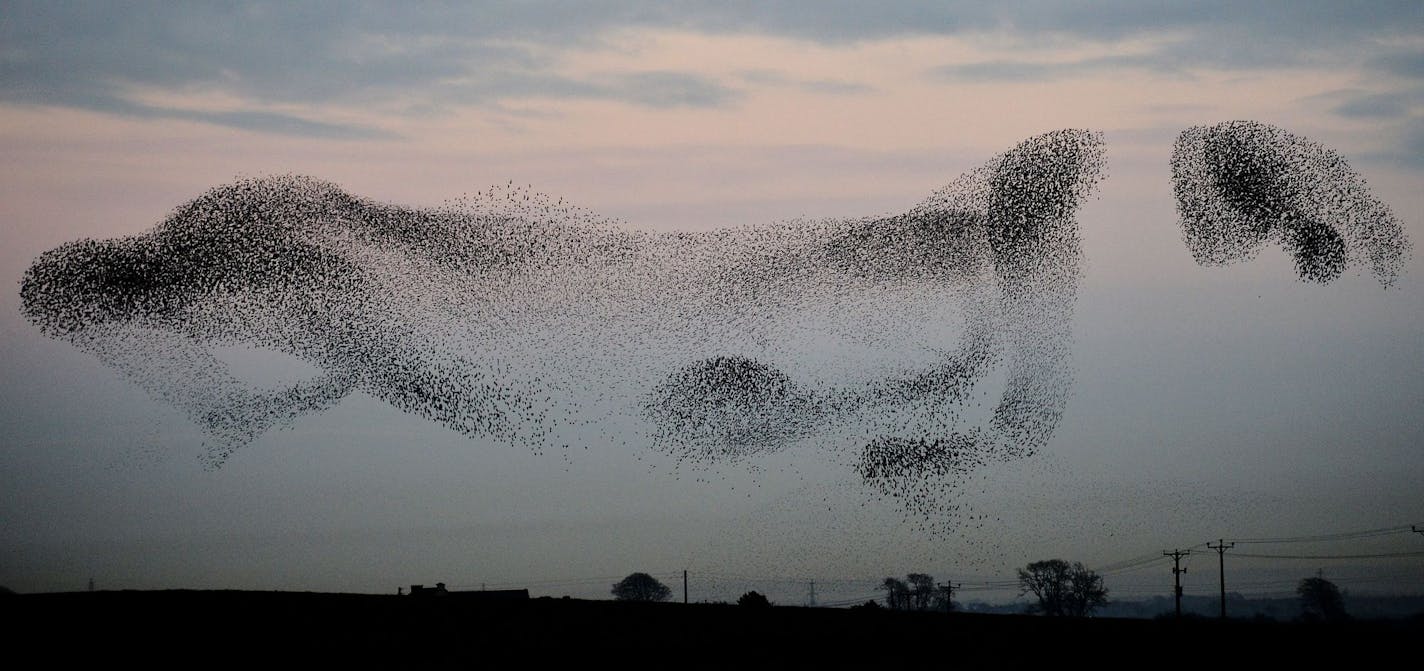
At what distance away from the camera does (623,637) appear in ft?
201

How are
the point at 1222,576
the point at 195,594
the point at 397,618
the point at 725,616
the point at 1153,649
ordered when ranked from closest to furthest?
the point at 1153,649 < the point at 397,618 < the point at 725,616 < the point at 195,594 < the point at 1222,576

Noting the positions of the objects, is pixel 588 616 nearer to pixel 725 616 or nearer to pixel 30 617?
pixel 725 616

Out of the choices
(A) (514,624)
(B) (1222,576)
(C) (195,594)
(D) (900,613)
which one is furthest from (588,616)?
(B) (1222,576)

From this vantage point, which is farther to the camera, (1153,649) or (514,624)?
(514,624)

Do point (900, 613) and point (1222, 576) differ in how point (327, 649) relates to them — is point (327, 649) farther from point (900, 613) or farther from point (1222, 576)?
point (1222, 576)

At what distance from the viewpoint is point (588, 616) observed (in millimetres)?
71750

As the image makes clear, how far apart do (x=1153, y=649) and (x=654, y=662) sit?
20544 millimetres

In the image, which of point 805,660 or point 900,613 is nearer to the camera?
point 805,660

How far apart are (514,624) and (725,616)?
11840 millimetres

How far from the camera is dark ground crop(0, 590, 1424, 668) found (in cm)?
5388

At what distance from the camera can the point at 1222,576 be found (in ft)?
422

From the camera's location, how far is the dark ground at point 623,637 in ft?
177

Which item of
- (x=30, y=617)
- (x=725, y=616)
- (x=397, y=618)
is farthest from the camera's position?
(x=725, y=616)

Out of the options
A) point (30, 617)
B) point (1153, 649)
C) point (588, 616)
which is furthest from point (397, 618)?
point (1153, 649)
